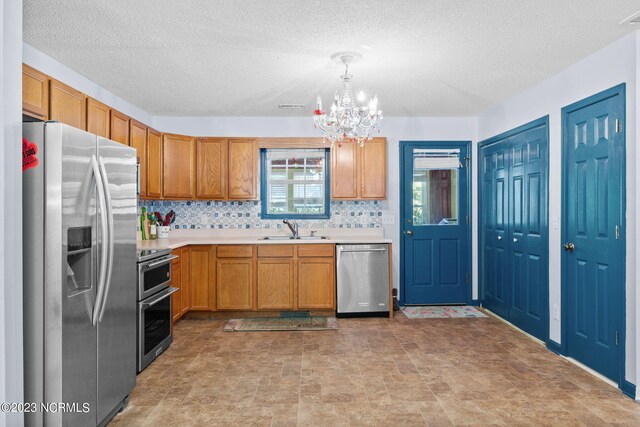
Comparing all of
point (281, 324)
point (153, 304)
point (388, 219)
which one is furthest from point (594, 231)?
point (153, 304)

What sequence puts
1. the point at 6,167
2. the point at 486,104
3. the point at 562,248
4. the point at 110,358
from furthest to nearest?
the point at 486,104, the point at 562,248, the point at 110,358, the point at 6,167

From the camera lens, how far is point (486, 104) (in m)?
4.57

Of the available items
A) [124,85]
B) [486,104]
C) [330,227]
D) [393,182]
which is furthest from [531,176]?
[124,85]

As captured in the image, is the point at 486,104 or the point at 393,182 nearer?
the point at 486,104

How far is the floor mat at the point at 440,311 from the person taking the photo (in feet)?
15.3

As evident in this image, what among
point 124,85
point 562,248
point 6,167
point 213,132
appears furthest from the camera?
point 213,132

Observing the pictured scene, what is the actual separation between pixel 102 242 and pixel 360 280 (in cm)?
297

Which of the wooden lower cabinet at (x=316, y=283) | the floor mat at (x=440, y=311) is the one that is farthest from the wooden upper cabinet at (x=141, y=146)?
the floor mat at (x=440, y=311)

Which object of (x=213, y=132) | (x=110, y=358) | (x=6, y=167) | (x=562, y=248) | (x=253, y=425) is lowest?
(x=253, y=425)

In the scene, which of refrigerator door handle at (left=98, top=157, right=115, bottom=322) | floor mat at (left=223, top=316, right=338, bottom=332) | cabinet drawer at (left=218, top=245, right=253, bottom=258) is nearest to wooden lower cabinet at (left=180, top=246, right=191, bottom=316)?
cabinet drawer at (left=218, top=245, right=253, bottom=258)

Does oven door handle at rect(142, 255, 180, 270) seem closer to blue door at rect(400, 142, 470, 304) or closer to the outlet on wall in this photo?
the outlet on wall

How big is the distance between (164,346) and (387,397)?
6.51ft

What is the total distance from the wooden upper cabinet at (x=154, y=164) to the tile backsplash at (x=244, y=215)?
0.60 meters

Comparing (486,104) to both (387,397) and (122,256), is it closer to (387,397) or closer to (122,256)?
(387,397)
